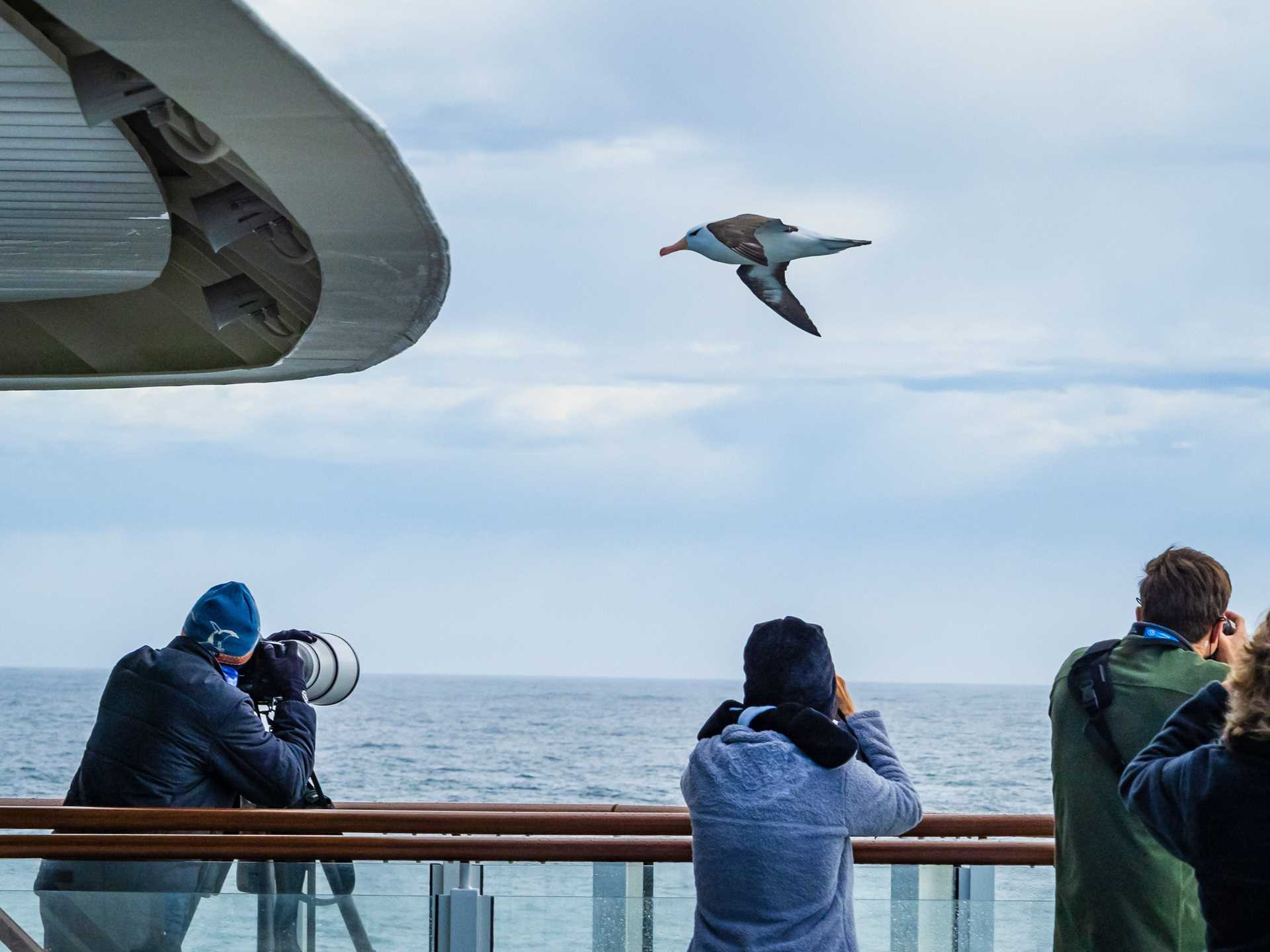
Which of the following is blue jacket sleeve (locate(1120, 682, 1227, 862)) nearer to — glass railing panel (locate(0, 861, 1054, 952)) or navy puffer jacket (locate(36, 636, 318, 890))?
glass railing panel (locate(0, 861, 1054, 952))

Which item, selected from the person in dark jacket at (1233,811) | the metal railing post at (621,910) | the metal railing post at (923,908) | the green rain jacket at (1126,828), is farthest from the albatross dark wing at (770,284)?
the person in dark jacket at (1233,811)

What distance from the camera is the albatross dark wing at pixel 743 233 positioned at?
5.38m

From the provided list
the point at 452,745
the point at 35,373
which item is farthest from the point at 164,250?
the point at 452,745

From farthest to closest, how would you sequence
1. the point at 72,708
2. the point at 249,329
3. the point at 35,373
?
the point at 72,708 < the point at 35,373 < the point at 249,329

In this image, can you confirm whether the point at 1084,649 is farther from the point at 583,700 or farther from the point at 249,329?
the point at 583,700

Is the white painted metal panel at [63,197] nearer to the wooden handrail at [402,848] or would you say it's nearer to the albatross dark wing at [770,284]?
the wooden handrail at [402,848]

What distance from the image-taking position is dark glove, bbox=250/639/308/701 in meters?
2.93

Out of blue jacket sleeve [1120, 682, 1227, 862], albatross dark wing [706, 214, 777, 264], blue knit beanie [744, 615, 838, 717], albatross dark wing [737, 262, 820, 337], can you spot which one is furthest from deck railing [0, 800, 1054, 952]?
albatross dark wing [706, 214, 777, 264]

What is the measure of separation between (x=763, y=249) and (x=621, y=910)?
3268 millimetres

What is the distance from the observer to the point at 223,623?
2736 mm

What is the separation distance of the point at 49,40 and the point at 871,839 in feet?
7.31

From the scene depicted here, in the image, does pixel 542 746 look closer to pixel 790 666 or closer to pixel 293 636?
pixel 293 636

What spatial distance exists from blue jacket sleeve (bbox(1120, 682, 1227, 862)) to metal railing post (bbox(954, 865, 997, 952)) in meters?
0.95

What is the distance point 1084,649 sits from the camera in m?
2.33
